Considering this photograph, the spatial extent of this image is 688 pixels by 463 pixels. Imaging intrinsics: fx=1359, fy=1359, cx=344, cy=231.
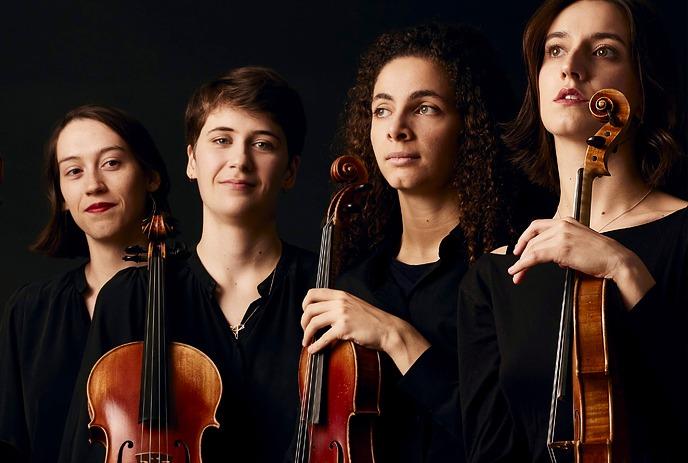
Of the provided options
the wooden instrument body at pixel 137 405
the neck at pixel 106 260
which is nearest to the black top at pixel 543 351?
the wooden instrument body at pixel 137 405

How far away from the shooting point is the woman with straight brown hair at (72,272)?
2939 mm

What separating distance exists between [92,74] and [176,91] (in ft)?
0.82

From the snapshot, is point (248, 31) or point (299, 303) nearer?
point (299, 303)

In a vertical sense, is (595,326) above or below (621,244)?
below

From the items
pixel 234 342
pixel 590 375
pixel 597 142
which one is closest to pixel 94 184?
pixel 234 342

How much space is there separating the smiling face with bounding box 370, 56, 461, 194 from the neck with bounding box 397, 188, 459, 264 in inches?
0.8

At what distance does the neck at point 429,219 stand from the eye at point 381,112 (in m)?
0.15

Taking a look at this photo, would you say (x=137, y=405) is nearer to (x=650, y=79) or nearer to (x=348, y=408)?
(x=348, y=408)

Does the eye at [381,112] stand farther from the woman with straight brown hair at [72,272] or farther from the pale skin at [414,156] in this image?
the woman with straight brown hair at [72,272]

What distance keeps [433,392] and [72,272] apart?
111 centimetres

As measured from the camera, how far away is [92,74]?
12.4 feet

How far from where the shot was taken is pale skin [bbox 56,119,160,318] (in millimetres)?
2998

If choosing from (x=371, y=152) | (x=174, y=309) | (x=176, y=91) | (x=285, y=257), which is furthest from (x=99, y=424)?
(x=176, y=91)

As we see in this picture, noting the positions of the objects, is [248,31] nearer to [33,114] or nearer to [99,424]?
[33,114]
